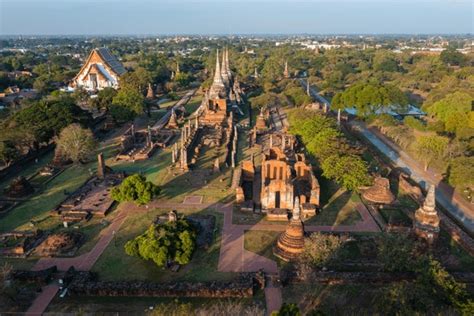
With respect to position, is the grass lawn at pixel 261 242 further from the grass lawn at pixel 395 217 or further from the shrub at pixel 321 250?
the grass lawn at pixel 395 217

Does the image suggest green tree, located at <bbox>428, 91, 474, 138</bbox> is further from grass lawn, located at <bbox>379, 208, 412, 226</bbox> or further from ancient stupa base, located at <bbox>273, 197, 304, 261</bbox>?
ancient stupa base, located at <bbox>273, 197, 304, 261</bbox>

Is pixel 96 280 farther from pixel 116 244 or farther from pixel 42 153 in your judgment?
pixel 42 153

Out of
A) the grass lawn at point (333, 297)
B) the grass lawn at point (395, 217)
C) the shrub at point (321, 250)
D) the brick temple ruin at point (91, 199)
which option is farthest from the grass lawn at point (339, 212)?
the brick temple ruin at point (91, 199)

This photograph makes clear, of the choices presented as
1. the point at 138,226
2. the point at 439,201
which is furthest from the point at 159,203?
the point at 439,201

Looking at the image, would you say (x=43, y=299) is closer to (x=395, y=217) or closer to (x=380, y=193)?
(x=395, y=217)

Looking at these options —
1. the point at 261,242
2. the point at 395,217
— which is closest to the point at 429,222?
the point at 395,217

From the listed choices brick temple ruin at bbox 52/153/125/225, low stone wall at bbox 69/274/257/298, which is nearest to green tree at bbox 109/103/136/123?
brick temple ruin at bbox 52/153/125/225
